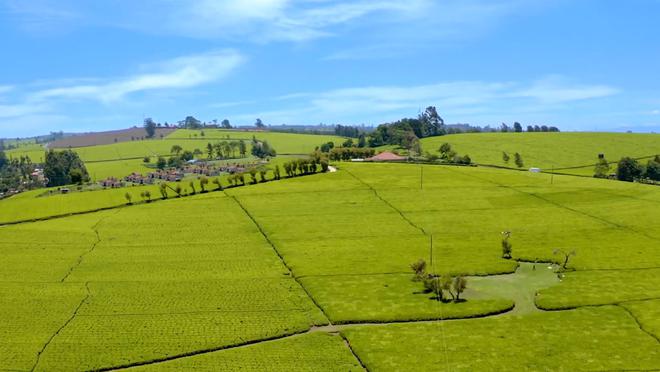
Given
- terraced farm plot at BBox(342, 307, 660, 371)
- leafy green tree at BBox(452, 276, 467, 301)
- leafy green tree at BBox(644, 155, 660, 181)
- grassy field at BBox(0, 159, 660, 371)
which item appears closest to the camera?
terraced farm plot at BBox(342, 307, 660, 371)

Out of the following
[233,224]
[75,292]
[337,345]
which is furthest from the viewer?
[233,224]

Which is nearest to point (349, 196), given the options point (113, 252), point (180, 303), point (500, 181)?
point (500, 181)

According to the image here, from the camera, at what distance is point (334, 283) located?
81.9 meters

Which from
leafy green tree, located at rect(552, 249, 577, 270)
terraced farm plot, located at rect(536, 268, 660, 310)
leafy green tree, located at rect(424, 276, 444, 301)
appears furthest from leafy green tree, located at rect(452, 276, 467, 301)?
leafy green tree, located at rect(552, 249, 577, 270)

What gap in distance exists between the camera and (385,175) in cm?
17375

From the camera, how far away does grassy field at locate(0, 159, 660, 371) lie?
59.6m

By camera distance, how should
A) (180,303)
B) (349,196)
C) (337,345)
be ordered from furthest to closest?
(349,196) < (180,303) < (337,345)

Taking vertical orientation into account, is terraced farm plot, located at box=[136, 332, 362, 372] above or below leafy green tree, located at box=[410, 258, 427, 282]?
below

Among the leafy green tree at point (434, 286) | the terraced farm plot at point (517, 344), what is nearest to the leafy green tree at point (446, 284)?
the leafy green tree at point (434, 286)

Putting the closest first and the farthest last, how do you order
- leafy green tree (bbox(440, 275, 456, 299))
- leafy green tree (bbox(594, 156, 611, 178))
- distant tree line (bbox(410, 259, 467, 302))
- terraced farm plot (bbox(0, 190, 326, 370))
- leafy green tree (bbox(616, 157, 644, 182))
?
terraced farm plot (bbox(0, 190, 326, 370))
leafy green tree (bbox(440, 275, 456, 299))
distant tree line (bbox(410, 259, 467, 302))
leafy green tree (bbox(616, 157, 644, 182))
leafy green tree (bbox(594, 156, 611, 178))

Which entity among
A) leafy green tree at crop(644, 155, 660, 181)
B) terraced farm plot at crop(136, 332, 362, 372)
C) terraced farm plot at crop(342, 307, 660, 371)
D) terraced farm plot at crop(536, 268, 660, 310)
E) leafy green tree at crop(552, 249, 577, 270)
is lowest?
terraced farm plot at crop(136, 332, 362, 372)

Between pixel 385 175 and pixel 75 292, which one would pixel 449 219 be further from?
pixel 75 292

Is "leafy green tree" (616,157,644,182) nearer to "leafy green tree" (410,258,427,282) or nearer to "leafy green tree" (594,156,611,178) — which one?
"leafy green tree" (594,156,611,178)

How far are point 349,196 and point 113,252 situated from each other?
66917mm
